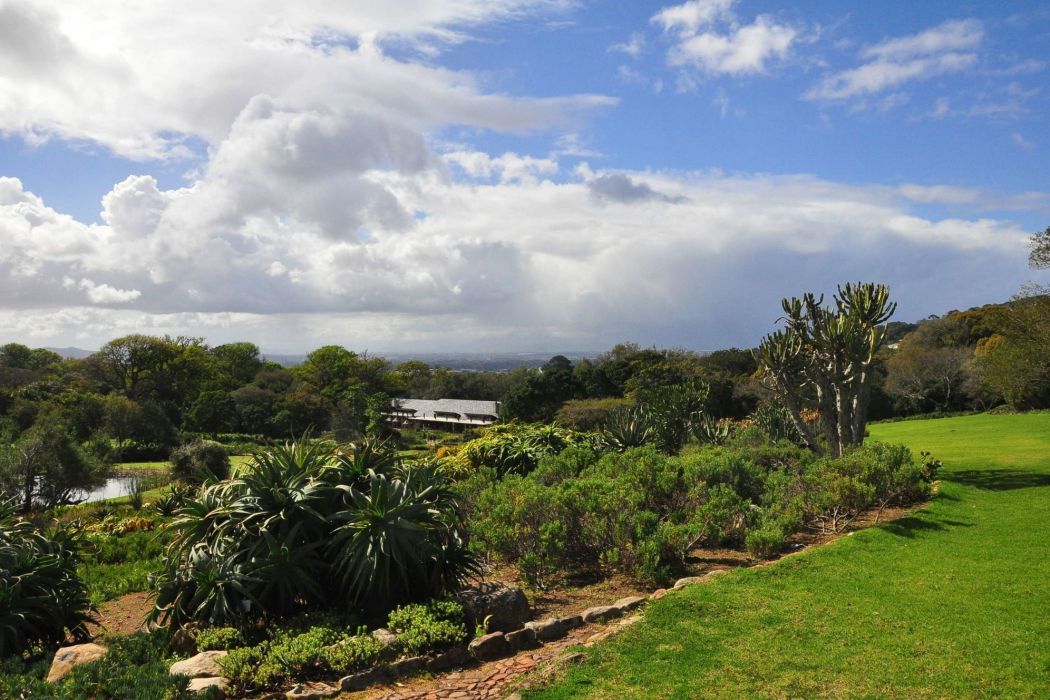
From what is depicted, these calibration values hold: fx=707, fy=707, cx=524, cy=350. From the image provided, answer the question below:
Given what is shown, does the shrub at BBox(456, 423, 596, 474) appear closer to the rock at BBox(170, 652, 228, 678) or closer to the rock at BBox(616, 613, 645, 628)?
the rock at BBox(616, 613, 645, 628)

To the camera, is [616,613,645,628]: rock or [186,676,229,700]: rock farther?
[616,613,645,628]: rock

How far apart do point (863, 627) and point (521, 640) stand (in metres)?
3.09

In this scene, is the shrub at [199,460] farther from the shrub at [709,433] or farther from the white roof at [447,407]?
the white roof at [447,407]

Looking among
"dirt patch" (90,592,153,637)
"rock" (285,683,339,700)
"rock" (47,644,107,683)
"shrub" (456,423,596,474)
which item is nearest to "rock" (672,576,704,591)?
"rock" (285,683,339,700)

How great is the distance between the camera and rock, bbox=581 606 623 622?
22.9 ft

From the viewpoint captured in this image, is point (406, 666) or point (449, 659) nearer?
point (406, 666)

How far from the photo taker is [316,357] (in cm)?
6888

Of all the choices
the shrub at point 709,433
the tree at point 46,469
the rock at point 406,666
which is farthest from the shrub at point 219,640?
the tree at point 46,469

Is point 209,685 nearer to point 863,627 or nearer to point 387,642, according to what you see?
point 387,642

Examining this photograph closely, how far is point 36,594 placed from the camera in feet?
23.3

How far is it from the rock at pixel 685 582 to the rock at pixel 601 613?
1.00 m

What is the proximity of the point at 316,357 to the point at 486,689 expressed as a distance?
6647 centimetres

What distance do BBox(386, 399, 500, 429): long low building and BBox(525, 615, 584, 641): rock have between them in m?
53.6

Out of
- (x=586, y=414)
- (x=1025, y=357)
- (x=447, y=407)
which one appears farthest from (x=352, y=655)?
(x=447, y=407)
